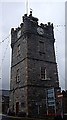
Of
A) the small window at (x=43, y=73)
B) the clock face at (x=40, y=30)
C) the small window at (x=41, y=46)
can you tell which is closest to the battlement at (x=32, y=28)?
the clock face at (x=40, y=30)

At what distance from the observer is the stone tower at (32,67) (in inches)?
962

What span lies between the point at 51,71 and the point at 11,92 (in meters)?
6.32

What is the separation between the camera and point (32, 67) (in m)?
25.3

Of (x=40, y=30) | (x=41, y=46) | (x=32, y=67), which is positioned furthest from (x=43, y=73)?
(x=40, y=30)

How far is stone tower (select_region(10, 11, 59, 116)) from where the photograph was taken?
24438 mm

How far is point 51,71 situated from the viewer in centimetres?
2720

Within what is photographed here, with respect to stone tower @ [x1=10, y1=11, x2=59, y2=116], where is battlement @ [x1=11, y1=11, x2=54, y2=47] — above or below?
above

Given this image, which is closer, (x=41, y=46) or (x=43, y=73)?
(x=43, y=73)

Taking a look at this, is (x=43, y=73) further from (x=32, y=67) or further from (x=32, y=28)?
(x=32, y=28)

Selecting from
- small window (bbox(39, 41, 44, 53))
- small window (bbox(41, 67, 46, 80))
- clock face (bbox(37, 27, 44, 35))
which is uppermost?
clock face (bbox(37, 27, 44, 35))

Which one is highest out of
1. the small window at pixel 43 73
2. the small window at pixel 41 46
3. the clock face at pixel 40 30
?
the clock face at pixel 40 30

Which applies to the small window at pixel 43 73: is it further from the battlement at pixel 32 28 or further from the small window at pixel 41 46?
the battlement at pixel 32 28

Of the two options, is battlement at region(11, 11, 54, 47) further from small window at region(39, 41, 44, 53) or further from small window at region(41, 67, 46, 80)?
small window at region(41, 67, 46, 80)

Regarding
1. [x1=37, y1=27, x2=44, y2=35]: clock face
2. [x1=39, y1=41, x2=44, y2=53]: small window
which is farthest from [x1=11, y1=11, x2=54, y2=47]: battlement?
[x1=39, y1=41, x2=44, y2=53]: small window
